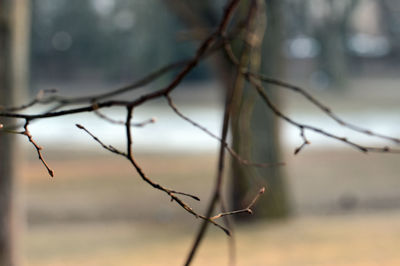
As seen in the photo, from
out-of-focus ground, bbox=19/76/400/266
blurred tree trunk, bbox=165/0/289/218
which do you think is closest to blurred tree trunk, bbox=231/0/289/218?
blurred tree trunk, bbox=165/0/289/218

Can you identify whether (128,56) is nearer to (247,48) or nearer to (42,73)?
(42,73)

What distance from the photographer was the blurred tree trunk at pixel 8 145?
534 centimetres

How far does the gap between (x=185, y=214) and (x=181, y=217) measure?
0.17 metres

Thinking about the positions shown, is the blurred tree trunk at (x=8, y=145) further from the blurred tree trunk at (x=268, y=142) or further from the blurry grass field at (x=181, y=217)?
the blurred tree trunk at (x=268, y=142)

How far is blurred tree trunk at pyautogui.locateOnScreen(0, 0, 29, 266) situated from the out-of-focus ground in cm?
64

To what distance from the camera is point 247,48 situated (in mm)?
1817

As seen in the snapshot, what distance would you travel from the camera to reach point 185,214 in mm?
8797

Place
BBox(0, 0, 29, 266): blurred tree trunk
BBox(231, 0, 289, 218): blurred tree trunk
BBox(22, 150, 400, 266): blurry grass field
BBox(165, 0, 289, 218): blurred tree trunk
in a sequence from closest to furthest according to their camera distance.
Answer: BBox(0, 0, 29, 266): blurred tree trunk → BBox(22, 150, 400, 266): blurry grass field → BBox(165, 0, 289, 218): blurred tree trunk → BBox(231, 0, 289, 218): blurred tree trunk

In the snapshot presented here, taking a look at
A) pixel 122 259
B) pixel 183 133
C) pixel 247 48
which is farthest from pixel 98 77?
pixel 247 48

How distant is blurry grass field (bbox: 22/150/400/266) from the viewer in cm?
606

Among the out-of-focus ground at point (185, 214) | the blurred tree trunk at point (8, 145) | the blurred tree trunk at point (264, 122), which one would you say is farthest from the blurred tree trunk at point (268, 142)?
the blurred tree trunk at point (8, 145)

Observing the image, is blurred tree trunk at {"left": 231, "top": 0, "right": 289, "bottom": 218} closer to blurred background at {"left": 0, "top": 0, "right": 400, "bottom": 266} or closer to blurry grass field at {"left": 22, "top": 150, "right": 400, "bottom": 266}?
blurred background at {"left": 0, "top": 0, "right": 400, "bottom": 266}

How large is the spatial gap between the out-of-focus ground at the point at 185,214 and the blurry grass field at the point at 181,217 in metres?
0.01

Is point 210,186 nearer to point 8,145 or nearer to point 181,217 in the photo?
point 181,217
